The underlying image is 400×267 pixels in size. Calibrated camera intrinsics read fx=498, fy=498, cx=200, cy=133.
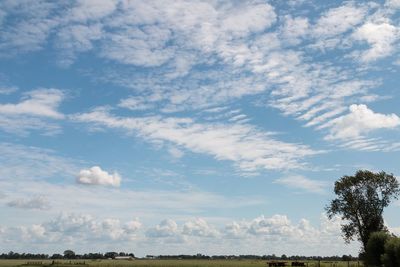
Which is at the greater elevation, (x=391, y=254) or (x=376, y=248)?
(x=376, y=248)

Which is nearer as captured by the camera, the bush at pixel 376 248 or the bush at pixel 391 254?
the bush at pixel 391 254

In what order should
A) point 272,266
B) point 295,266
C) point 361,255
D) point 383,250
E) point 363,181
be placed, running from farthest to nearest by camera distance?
point 272,266 < point 295,266 < point 363,181 < point 361,255 < point 383,250

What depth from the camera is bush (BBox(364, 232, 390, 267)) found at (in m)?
69.6

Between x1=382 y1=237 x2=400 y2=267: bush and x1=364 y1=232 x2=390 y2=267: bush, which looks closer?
x1=382 y1=237 x2=400 y2=267: bush

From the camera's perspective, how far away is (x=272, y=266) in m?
116

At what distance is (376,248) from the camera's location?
7056cm

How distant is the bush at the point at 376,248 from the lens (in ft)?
228

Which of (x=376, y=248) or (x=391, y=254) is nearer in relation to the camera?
(x=391, y=254)

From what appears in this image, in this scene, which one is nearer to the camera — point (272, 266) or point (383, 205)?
point (383, 205)

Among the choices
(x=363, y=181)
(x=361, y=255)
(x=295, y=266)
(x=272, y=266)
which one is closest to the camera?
(x=361, y=255)

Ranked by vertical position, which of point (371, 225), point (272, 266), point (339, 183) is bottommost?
point (272, 266)

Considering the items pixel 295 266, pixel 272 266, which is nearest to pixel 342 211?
pixel 295 266

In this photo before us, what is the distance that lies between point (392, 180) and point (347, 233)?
11.9 m

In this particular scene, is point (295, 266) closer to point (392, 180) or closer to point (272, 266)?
point (272, 266)
